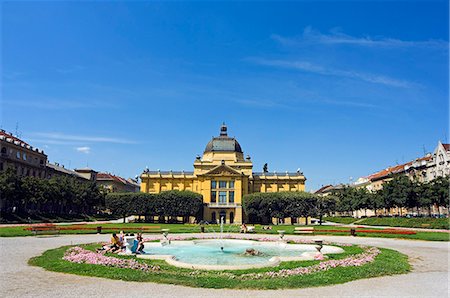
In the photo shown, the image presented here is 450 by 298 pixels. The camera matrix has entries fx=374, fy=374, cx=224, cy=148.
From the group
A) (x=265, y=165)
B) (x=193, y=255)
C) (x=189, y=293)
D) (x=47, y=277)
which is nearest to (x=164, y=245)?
(x=193, y=255)

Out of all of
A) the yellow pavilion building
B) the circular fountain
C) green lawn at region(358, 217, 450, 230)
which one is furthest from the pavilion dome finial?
the circular fountain

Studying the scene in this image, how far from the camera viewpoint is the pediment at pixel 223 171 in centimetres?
8812

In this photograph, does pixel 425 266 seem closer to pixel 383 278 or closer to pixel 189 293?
pixel 383 278

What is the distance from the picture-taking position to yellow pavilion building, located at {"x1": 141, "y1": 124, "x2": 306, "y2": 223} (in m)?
86.2

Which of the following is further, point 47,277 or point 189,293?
point 47,277

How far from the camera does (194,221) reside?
81.1 metres

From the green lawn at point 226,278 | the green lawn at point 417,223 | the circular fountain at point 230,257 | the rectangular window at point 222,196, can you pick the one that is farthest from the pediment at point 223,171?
the green lawn at point 226,278

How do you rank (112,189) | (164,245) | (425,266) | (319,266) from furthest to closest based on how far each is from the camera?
(112,189), (164,245), (425,266), (319,266)

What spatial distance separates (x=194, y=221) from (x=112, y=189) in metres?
59.7

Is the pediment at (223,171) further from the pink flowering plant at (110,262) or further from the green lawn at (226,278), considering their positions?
the green lawn at (226,278)

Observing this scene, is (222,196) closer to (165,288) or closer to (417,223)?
(417,223)

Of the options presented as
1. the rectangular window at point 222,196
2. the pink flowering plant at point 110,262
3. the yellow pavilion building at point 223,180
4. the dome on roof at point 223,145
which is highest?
the dome on roof at point 223,145

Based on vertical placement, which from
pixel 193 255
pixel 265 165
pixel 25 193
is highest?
pixel 265 165

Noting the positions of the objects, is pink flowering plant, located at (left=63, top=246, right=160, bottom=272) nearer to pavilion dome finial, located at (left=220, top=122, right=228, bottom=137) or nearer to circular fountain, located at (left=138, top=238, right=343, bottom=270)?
circular fountain, located at (left=138, top=238, right=343, bottom=270)
